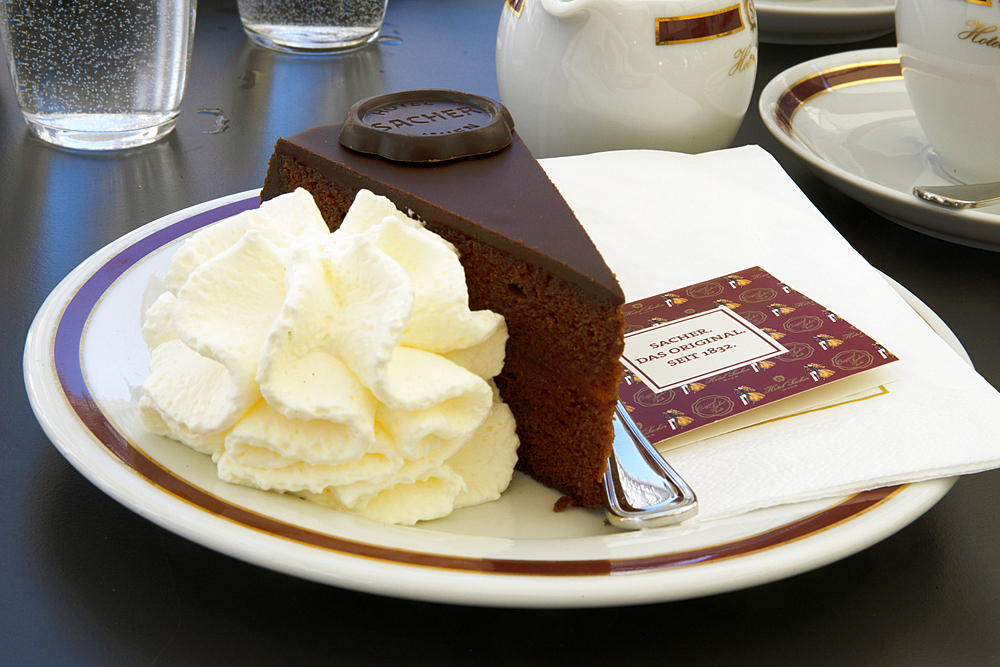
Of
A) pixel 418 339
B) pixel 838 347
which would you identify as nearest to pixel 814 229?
pixel 838 347

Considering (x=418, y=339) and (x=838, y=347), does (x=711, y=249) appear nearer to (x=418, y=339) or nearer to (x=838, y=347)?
(x=838, y=347)

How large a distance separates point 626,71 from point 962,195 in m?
0.39

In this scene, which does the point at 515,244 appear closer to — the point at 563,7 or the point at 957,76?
the point at 563,7

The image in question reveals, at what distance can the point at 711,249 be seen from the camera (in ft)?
2.97

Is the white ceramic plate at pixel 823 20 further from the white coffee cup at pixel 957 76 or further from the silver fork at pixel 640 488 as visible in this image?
the silver fork at pixel 640 488

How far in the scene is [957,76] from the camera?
38.3 inches

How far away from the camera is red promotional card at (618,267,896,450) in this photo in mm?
670

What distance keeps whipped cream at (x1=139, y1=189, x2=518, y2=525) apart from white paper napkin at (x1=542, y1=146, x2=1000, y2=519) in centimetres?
17

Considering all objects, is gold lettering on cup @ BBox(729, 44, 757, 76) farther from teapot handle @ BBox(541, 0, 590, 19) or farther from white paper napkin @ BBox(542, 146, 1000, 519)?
teapot handle @ BBox(541, 0, 590, 19)

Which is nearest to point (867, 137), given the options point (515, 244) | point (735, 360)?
point (735, 360)

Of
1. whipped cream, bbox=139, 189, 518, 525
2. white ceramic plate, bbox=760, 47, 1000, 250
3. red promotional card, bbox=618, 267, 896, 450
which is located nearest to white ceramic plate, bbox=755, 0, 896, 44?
white ceramic plate, bbox=760, 47, 1000, 250

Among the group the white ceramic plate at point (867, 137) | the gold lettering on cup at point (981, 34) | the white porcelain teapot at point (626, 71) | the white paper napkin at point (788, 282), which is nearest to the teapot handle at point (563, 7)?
the white porcelain teapot at point (626, 71)

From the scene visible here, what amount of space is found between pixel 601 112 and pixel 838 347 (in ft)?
1.47

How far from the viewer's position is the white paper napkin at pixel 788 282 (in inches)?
23.1
